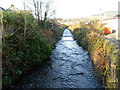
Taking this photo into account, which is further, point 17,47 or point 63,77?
point 63,77

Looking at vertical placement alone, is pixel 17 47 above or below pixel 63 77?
above

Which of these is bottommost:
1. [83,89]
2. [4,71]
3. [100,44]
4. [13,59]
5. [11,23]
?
[83,89]

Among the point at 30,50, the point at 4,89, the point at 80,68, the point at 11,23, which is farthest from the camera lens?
the point at 80,68

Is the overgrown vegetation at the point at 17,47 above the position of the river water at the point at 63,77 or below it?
above

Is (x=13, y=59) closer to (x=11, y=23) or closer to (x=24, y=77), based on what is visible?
(x=24, y=77)

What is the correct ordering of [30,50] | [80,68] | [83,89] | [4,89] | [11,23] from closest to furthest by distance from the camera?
[4,89] → [83,89] → [11,23] → [30,50] → [80,68]

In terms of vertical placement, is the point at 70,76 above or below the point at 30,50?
below

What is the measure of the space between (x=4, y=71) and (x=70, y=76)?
4364 millimetres

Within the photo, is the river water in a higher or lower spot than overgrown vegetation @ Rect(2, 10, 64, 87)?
lower

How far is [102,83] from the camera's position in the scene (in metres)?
6.96

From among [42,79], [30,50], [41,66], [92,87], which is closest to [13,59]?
[30,50]

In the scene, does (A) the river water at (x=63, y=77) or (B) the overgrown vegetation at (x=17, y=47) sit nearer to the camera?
(B) the overgrown vegetation at (x=17, y=47)

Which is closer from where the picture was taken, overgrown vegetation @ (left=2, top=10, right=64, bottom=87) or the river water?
overgrown vegetation @ (left=2, top=10, right=64, bottom=87)

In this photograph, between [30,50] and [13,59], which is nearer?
[13,59]
